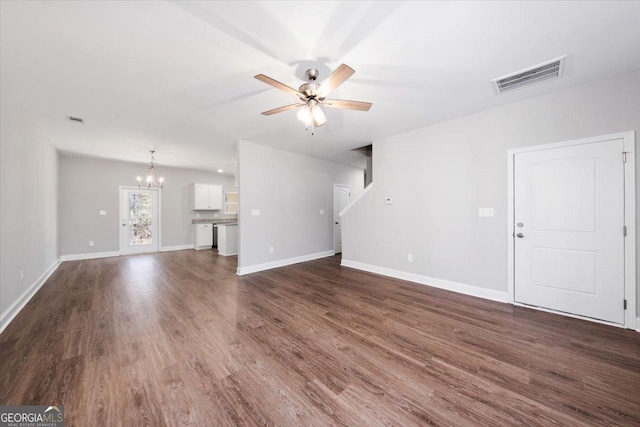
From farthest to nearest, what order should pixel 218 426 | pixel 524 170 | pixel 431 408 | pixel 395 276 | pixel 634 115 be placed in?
pixel 395 276
pixel 524 170
pixel 634 115
pixel 431 408
pixel 218 426

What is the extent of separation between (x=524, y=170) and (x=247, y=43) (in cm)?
352

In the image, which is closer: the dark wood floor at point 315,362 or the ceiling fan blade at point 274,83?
the dark wood floor at point 315,362

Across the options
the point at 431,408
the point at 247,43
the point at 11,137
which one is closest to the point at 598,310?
the point at 431,408

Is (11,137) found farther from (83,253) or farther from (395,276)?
(395,276)

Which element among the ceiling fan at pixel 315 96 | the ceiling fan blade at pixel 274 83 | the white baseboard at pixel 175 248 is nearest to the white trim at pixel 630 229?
the ceiling fan at pixel 315 96

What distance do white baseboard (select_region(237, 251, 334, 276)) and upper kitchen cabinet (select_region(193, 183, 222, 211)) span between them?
4274 millimetres

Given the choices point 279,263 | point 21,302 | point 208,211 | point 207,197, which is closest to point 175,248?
point 208,211

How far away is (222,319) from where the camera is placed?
106 inches

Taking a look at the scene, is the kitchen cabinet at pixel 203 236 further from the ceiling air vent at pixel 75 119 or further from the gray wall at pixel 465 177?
the gray wall at pixel 465 177

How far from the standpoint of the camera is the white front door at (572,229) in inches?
96.8

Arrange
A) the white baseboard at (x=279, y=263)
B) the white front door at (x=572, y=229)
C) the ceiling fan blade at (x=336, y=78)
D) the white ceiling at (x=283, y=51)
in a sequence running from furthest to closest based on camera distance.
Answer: the white baseboard at (x=279, y=263), the white front door at (x=572, y=229), the ceiling fan blade at (x=336, y=78), the white ceiling at (x=283, y=51)

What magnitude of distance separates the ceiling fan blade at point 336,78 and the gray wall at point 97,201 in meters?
7.01

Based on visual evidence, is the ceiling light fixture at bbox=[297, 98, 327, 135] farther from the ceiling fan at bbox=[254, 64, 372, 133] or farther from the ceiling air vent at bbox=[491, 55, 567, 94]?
the ceiling air vent at bbox=[491, 55, 567, 94]

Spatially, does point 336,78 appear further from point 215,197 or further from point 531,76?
point 215,197
